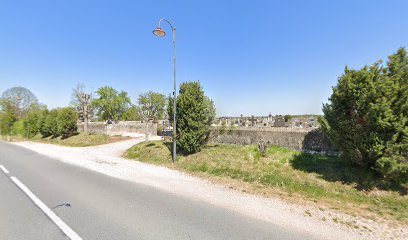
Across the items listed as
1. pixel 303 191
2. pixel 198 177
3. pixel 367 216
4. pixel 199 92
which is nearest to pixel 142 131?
pixel 199 92

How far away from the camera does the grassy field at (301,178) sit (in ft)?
19.3

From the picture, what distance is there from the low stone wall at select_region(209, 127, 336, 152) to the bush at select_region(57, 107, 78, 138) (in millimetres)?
27075

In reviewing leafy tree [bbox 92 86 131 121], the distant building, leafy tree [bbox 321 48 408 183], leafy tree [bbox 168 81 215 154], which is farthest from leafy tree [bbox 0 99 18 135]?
leafy tree [bbox 321 48 408 183]

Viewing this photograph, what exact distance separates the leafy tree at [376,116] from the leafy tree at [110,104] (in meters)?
64.5

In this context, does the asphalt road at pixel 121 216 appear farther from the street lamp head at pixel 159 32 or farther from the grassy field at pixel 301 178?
the street lamp head at pixel 159 32

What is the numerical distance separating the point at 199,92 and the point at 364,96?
7996 millimetres

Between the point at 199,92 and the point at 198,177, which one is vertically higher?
the point at 199,92

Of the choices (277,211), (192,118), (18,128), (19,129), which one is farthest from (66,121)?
(277,211)

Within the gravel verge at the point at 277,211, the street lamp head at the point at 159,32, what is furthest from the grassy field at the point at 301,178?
the street lamp head at the point at 159,32

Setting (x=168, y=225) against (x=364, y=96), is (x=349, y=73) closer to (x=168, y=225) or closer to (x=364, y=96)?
(x=364, y=96)

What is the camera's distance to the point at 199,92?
12547 millimetres

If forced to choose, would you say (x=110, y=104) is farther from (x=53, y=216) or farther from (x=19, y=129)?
(x=53, y=216)

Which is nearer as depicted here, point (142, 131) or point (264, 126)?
point (264, 126)

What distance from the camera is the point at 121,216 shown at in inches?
197
